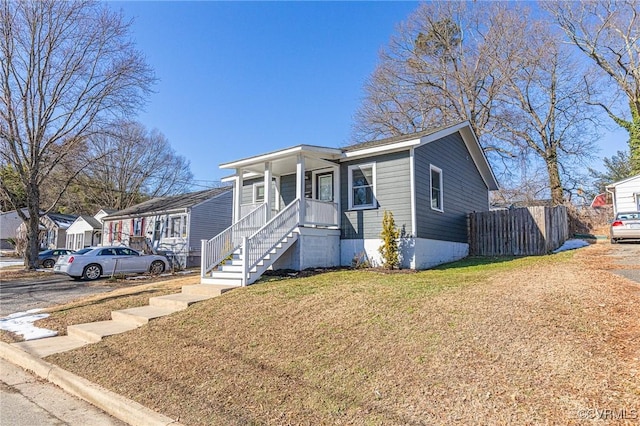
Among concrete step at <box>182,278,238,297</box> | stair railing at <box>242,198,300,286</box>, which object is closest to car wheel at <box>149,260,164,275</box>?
concrete step at <box>182,278,238,297</box>

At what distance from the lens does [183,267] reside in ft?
74.5

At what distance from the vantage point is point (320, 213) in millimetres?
12125

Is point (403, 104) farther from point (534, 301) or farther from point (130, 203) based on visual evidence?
point (130, 203)

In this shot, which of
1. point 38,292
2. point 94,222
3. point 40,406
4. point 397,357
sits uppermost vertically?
point 94,222

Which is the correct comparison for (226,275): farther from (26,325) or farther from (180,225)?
(180,225)

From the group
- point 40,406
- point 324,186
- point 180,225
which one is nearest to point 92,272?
point 180,225

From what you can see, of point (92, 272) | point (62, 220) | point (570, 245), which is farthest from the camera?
point (62, 220)

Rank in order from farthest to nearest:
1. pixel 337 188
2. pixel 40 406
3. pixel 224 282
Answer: pixel 337 188, pixel 224 282, pixel 40 406

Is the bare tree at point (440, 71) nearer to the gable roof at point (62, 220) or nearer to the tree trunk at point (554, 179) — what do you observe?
the tree trunk at point (554, 179)

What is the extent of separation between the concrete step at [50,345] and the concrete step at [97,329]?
101mm

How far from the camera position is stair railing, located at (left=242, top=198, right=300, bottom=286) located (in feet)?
32.0

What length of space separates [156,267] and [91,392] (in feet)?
48.8

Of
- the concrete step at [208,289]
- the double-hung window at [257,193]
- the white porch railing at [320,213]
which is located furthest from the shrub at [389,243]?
the double-hung window at [257,193]

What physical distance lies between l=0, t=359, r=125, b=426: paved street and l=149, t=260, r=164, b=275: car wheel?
13.3 meters
